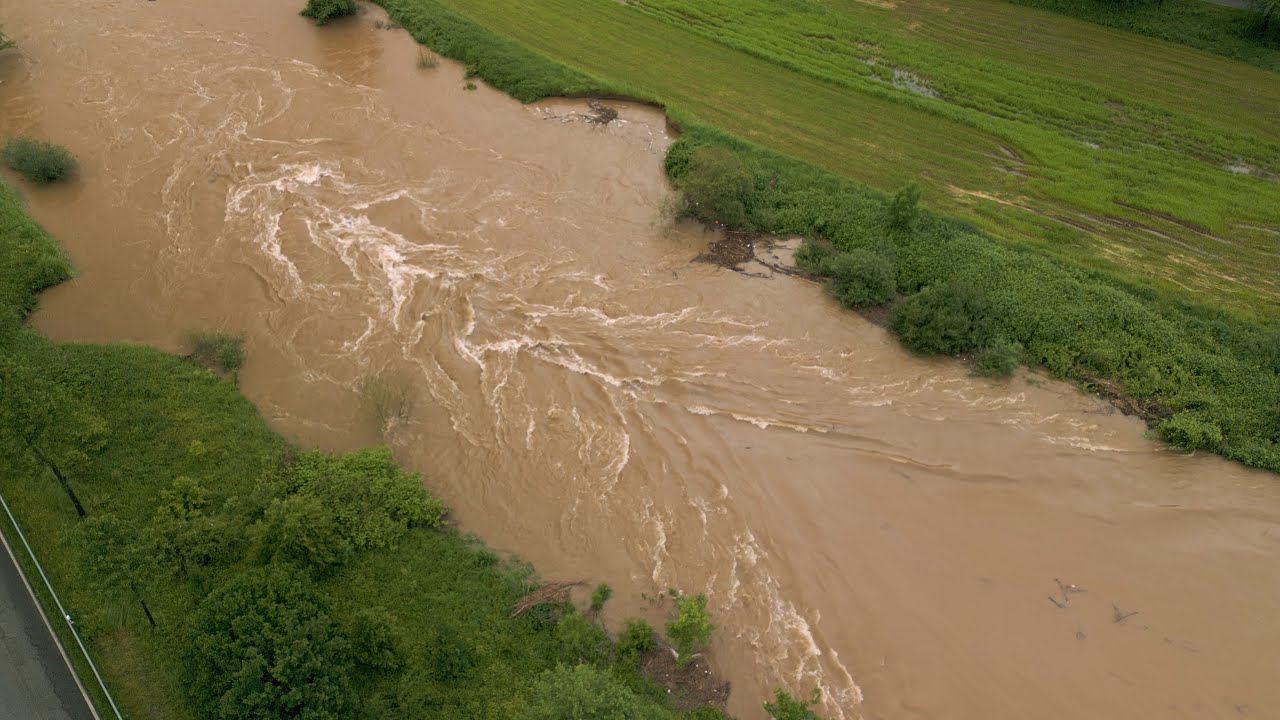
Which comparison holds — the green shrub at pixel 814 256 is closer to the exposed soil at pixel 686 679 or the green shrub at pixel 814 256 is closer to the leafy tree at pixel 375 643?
the exposed soil at pixel 686 679

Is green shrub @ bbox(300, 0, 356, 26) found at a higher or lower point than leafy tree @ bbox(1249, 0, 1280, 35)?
lower

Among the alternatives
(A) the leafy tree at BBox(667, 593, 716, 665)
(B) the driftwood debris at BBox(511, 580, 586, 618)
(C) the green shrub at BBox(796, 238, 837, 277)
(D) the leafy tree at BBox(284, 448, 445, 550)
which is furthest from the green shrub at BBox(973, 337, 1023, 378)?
(D) the leafy tree at BBox(284, 448, 445, 550)

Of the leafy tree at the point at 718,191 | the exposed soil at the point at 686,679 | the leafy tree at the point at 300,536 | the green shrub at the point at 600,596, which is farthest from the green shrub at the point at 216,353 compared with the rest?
the leafy tree at the point at 718,191

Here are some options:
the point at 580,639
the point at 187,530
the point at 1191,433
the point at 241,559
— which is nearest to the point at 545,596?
the point at 580,639

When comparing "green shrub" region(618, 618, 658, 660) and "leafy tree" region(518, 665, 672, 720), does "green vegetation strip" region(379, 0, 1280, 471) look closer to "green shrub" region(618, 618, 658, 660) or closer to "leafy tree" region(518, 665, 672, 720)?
"green shrub" region(618, 618, 658, 660)

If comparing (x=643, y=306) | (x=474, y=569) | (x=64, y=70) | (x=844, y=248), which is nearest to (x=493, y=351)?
(x=643, y=306)
